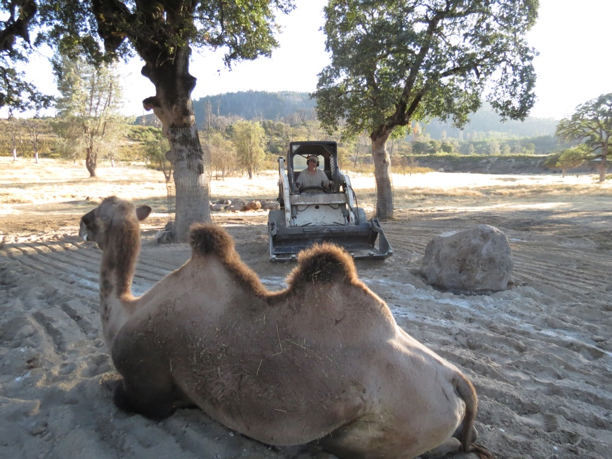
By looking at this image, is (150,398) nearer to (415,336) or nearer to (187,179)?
(415,336)

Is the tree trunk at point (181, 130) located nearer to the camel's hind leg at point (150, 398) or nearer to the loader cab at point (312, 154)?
the loader cab at point (312, 154)

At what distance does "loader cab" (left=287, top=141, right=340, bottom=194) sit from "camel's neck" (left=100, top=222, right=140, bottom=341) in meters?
7.02

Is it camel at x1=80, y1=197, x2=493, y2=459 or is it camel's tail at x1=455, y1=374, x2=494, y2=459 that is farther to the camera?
camel's tail at x1=455, y1=374, x2=494, y2=459

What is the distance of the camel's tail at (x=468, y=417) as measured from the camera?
2.10 metres

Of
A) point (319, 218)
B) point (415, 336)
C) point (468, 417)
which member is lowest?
point (415, 336)

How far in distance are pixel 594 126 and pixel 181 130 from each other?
36768 millimetres

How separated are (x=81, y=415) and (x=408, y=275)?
4970 millimetres

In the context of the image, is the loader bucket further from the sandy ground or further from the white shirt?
the white shirt

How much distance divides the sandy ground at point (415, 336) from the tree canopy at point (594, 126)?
29229 mm

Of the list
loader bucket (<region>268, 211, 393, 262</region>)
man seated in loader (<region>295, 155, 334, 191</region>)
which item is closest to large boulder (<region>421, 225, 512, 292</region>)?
loader bucket (<region>268, 211, 393, 262</region>)

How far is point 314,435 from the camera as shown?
1.97 metres

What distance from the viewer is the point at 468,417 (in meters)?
2.17

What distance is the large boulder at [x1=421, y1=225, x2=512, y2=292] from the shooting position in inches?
220

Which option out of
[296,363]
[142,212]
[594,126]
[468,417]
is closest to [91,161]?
[142,212]
